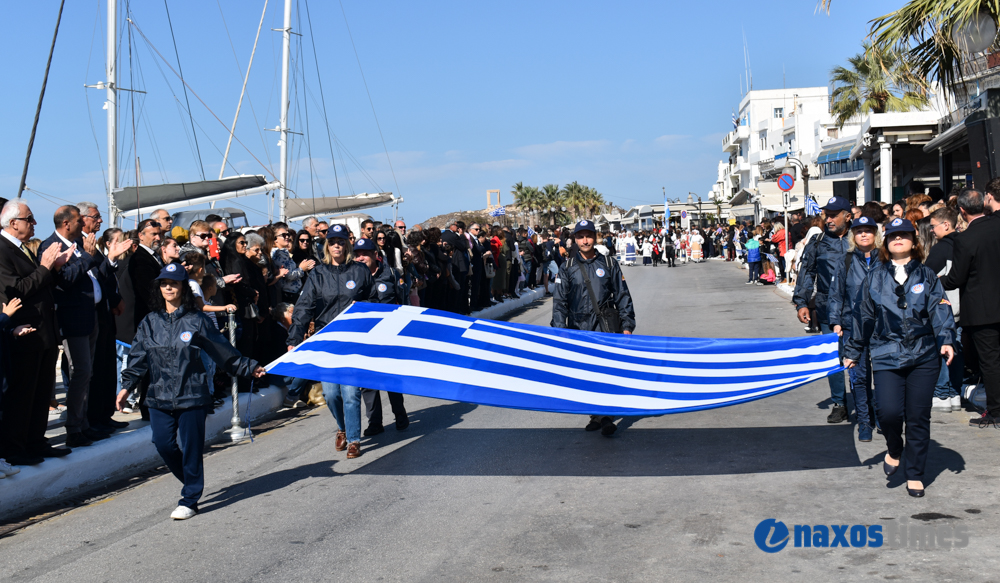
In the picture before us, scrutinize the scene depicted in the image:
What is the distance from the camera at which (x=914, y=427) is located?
5836 millimetres

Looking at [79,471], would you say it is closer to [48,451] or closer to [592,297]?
[48,451]

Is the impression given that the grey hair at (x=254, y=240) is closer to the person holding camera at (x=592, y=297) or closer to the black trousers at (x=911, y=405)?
the person holding camera at (x=592, y=297)

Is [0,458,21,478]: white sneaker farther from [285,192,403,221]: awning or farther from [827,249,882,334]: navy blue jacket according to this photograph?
[285,192,403,221]: awning

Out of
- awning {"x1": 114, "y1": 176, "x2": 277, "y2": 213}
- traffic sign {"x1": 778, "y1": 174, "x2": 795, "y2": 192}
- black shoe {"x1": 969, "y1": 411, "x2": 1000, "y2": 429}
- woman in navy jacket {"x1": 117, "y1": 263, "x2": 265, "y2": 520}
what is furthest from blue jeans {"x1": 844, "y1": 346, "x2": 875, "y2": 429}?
traffic sign {"x1": 778, "y1": 174, "x2": 795, "y2": 192}

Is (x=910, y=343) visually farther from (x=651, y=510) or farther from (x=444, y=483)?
(x=444, y=483)

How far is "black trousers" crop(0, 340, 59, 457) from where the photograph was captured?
687cm

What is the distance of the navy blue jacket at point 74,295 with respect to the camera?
7.32 meters

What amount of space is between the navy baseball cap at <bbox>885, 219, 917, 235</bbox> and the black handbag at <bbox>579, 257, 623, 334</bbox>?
2.73 m

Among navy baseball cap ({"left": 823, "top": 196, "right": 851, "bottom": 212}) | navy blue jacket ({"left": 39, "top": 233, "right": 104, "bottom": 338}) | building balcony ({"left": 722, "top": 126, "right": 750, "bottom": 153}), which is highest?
building balcony ({"left": 722, "top": 126, "right": 750, "bottom": 153})

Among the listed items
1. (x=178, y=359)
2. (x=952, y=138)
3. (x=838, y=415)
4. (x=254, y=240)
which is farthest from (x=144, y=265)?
(x=952, y=138)

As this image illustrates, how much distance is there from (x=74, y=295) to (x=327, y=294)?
84.1 inches

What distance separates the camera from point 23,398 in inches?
273

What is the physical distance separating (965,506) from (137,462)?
21.9ft

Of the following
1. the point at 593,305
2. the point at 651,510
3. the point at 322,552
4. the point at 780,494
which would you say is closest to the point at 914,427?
the point at 780,494
